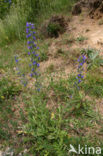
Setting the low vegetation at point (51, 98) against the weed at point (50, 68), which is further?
the weed at point (50, 68)

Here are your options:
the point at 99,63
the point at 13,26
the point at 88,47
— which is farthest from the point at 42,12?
the point at 99,63

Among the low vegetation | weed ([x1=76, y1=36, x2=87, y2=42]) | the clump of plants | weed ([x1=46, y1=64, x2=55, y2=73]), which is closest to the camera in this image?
the low vegetation

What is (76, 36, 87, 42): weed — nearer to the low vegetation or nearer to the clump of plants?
the low vegetation

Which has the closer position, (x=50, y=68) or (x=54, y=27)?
(x=50, y=68)

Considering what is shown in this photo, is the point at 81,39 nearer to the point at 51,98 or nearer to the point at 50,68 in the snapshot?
the point at 50,68

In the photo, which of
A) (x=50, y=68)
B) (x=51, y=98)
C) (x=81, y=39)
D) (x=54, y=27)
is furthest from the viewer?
(x=54, y=27)

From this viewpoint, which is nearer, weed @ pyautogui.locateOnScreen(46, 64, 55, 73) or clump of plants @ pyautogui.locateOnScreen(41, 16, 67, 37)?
weed @ pyautogui.locateOnScreen(46, 64, 55, 73)

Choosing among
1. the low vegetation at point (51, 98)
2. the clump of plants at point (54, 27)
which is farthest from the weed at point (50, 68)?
the clump of plants at point (54, 27)

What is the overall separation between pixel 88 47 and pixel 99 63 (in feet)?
2.22

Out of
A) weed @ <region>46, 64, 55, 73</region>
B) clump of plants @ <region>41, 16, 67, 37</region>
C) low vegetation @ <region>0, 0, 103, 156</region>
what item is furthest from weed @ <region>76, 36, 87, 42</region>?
weed @ <region>46, 64, 55, 73</region>

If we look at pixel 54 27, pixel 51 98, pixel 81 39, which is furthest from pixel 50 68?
pixel 54 27

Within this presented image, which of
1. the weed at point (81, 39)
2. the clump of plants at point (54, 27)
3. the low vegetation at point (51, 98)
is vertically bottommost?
the low vegetation at point (51, 98)

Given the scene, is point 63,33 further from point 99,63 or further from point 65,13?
point 99,63

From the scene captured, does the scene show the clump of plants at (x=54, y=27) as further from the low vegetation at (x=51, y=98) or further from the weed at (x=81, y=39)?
the weed at (x=81, y=39)
